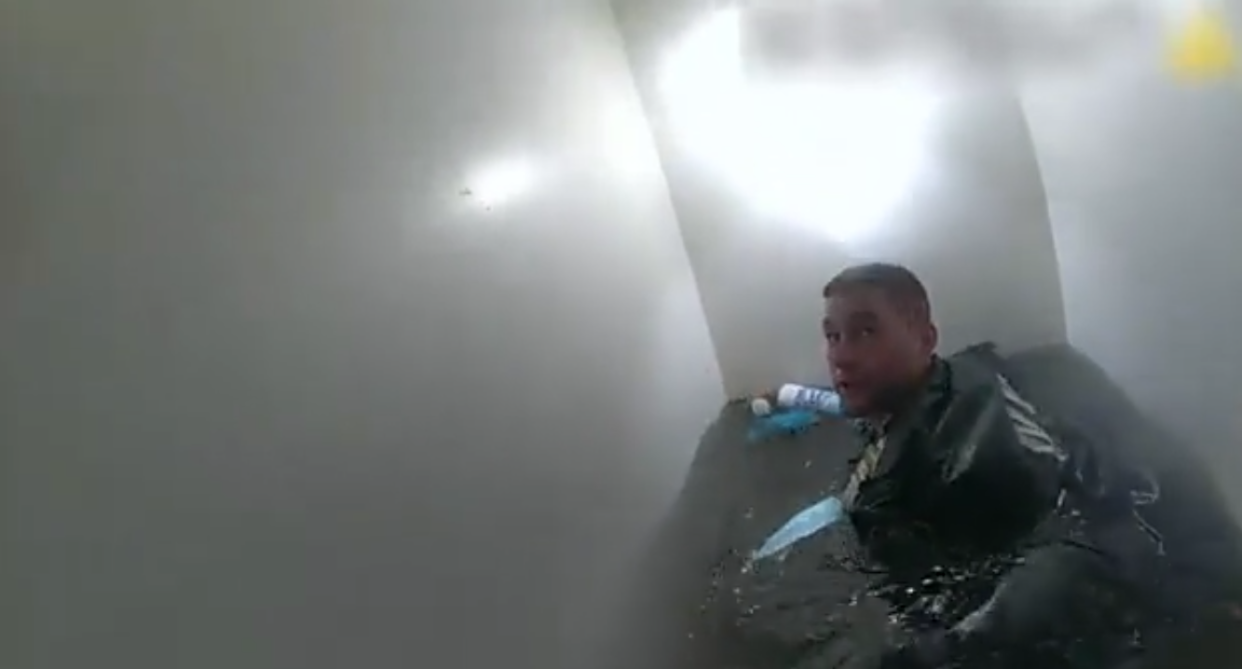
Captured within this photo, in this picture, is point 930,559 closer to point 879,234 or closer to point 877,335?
point 877,335

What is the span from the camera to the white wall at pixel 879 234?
1.05 metres

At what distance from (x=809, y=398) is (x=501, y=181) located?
448 millimetres

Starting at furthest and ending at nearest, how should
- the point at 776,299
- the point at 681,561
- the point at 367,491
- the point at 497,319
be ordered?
the point at 776,299, the point at 681,561, the point at 497,319, the point at 367,491

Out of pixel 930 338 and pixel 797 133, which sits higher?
pixel 797 133

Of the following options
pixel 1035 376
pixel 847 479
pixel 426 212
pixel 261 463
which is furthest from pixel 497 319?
pixel 1035 376

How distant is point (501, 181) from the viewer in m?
0.70

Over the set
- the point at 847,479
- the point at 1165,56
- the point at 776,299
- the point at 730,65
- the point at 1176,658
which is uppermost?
the point at 730,65

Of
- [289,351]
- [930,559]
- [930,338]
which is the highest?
[289,351]

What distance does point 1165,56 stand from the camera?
0.91 m

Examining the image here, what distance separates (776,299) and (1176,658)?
0.47 metres

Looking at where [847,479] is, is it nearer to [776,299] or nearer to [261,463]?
[776,299]

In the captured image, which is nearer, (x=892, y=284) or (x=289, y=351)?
(x=289, y=351)

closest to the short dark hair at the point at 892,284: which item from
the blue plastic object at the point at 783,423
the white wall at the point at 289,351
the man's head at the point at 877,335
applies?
the man's head at the point at 877,335

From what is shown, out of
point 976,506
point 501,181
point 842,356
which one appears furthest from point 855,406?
point 501,181
